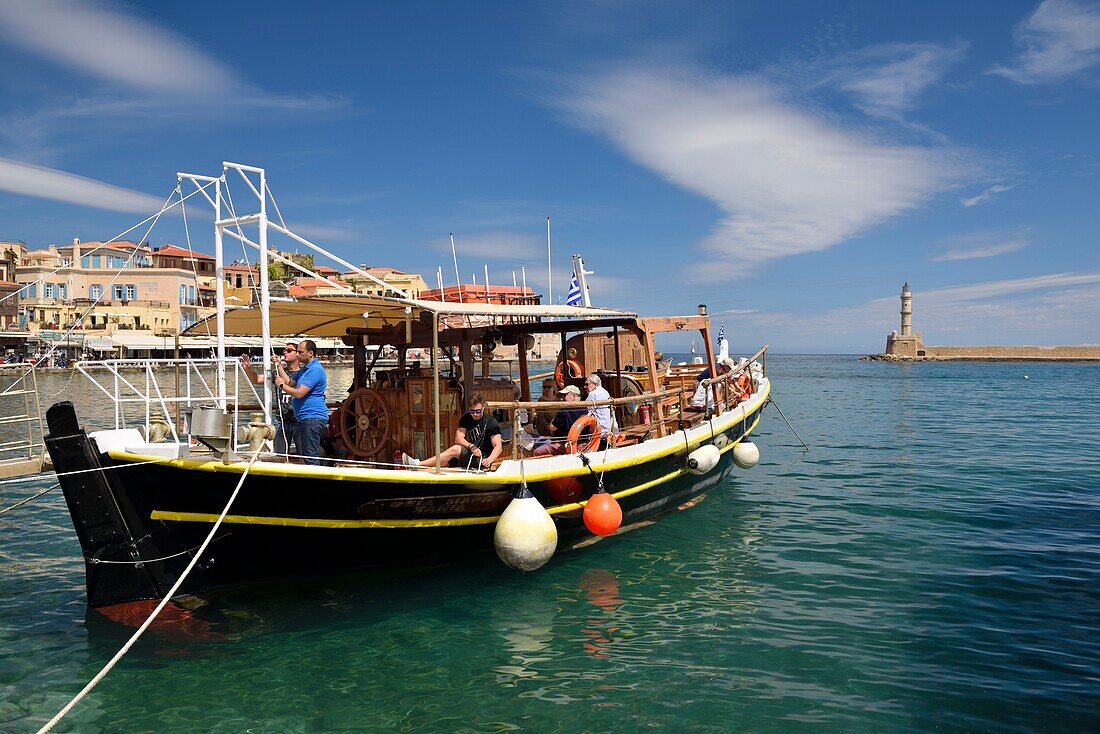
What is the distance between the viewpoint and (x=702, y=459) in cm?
1162

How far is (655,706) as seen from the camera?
5934 mm

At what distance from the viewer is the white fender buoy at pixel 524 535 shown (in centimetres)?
792

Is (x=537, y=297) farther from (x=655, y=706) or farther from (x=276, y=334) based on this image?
(x=655, y=706)

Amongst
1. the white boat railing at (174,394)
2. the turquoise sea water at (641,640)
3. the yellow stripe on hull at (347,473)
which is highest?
the white boat railing at (174,394)

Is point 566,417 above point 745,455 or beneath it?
above

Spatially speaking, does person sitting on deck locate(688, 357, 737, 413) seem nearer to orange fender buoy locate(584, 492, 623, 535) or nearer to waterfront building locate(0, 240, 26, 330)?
orange fender buoy locate(584, 492, 623, 535)

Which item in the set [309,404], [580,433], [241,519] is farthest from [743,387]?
[241,519]

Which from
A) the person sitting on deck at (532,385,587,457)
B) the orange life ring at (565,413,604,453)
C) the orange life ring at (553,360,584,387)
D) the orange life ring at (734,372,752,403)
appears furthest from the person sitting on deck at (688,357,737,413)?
the orange life ring at (565,413,604,453)

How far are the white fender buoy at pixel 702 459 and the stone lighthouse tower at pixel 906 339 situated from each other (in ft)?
447

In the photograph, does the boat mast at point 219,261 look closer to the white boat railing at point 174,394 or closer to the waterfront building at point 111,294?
the white boat railing at point 174,394

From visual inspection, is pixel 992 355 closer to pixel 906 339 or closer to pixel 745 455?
pixel 906 339

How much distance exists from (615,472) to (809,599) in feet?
9.23

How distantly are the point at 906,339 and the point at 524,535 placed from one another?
142 m

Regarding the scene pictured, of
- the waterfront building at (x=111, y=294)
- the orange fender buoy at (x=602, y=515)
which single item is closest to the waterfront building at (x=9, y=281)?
the waterfront building at (x=111, y=294)
